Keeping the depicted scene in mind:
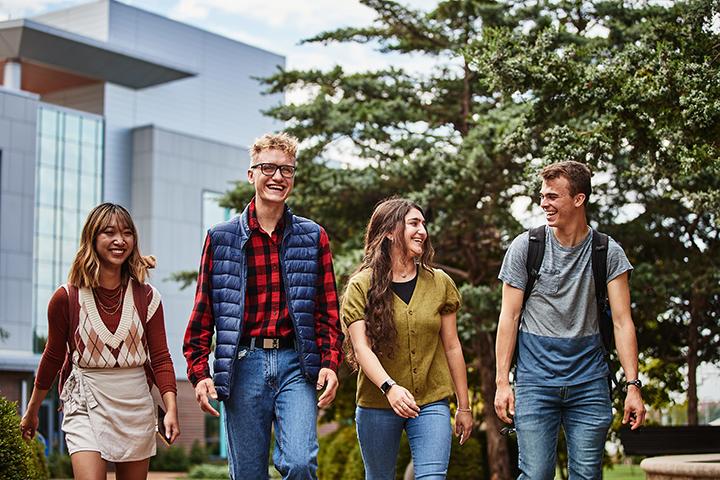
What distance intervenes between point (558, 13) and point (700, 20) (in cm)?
927

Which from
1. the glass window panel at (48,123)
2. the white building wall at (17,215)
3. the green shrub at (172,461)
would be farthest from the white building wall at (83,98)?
the green shrub at (172,461)

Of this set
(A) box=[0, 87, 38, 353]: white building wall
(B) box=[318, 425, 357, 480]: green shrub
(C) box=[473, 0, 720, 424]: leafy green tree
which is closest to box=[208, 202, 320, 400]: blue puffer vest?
(C) box=[473, 0, 720, 424]: leafy green tree

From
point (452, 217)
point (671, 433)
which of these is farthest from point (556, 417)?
point (452, 217)

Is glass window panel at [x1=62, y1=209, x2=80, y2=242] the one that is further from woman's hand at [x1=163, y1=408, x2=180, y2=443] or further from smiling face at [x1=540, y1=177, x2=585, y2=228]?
smiling face at [x1=540, y1=177, x2=585, y2=228]

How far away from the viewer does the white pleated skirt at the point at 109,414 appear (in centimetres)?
557

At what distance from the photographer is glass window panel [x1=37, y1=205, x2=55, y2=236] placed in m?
43.2

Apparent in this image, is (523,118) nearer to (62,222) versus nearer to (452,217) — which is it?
(452,217)

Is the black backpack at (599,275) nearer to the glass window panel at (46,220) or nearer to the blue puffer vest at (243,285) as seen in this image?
the blue puffer vest at (243,285)

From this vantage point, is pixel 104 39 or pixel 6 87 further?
pixel 104 39

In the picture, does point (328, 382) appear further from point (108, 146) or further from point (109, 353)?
point (108, 146)

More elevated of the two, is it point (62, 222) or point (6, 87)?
point (6, 87)

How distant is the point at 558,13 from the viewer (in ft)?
61.0

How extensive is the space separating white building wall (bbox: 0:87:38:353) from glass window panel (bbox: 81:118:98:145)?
3.54 meters

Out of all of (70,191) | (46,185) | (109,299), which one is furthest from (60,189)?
(109,299)
